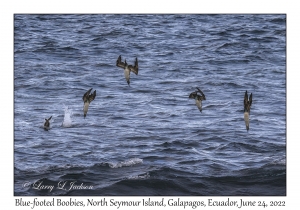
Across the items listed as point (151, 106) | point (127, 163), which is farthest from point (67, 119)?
point (127, 163)

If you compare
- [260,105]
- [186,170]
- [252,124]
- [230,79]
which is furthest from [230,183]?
[230,79]

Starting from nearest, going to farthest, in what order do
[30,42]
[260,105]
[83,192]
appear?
[83,192] < [260,105] < [30,42]

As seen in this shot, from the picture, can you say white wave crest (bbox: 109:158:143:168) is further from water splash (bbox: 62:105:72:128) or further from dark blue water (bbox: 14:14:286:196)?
water splash (bbox: 62:105:72:128)

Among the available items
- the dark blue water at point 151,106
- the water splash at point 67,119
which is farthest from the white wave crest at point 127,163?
the water splash at point 67,119

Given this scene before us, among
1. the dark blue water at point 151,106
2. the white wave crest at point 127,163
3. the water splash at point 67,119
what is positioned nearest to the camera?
the dark blue water at point 151,106

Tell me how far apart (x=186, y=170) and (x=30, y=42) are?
26.6 m

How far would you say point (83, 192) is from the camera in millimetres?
23781

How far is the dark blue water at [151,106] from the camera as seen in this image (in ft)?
84.4

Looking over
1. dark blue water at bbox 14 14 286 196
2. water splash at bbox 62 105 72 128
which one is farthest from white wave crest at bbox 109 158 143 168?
water splash at bbox 62 105 72 128

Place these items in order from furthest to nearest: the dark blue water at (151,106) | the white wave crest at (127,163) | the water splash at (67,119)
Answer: the water splash at (67,119)
the white wave crest at (127,163)
the dark blue water at (151,106)

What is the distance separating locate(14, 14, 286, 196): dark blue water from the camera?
25727mm

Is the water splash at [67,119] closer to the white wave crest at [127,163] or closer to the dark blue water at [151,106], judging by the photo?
the dark blue water at [151,106]
